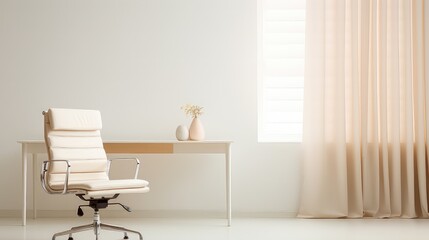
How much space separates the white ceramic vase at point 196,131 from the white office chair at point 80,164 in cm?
82

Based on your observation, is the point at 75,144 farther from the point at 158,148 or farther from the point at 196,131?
the point at 196,131

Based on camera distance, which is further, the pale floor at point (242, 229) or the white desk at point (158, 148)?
the white desk at point (158, 148)

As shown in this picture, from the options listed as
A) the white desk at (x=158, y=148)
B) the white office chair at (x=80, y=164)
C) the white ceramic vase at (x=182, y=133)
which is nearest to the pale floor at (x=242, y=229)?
the white desk at (x=158, y=148)

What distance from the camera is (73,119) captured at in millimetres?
4824

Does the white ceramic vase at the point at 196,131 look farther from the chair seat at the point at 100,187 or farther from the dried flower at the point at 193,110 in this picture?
the chair seat at the point at 100,187

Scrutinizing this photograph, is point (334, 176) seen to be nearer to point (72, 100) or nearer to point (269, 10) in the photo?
point (269, 10)

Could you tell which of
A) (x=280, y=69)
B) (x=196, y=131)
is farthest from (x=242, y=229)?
(x=280, y=69)

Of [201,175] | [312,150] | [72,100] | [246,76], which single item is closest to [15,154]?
[72,100]

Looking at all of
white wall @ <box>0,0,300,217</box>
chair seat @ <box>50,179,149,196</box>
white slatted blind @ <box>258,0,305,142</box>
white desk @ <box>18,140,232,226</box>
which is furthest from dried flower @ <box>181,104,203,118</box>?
chair seat @ <box>50,179,149,196</box>

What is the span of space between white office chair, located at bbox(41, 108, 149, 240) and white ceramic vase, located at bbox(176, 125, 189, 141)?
751 mm

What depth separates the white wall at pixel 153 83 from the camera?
5.98 meters

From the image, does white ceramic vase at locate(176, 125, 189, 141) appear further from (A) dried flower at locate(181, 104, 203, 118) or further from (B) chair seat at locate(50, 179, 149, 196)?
(B) chair seat at locate(50, 179, 149, 196)

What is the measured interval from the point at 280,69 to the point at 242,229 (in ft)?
5.53

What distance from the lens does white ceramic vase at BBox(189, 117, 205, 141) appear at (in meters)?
5.52
